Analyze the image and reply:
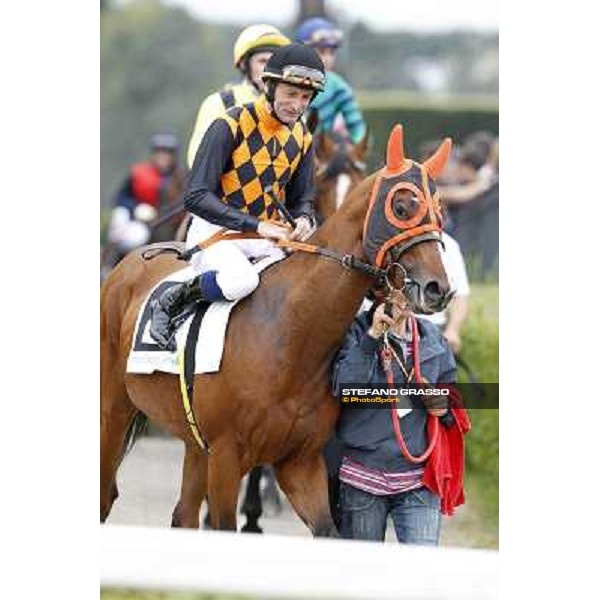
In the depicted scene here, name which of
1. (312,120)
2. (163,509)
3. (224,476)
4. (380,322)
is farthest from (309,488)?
(163,509)

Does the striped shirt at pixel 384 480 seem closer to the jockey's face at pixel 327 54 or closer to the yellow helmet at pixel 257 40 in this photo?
the yellow helmet at pixel 257 40

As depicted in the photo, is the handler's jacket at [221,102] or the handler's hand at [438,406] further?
the handler's jacket at [221,102]

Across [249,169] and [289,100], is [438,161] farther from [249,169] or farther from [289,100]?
[249,169]

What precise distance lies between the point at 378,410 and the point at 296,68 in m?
1.16

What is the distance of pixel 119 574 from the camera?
8.79 feet

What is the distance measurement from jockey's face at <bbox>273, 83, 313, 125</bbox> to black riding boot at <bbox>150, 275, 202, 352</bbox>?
0.65 m

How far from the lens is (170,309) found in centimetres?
546

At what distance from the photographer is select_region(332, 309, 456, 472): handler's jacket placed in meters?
5.04

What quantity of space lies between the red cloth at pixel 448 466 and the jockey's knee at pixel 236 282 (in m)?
0.77

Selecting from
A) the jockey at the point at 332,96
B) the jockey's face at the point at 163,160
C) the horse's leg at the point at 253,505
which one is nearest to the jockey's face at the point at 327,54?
the jockey at the point at 332,96

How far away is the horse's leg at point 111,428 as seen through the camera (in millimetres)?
6320

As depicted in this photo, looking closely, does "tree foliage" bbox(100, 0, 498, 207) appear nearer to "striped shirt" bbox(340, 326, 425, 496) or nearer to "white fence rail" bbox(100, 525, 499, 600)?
"striped shirt" bbox(340, 326, 425, 496)

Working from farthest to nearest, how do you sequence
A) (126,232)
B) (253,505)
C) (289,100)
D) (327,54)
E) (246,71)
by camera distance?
(126,232) < (327,54) < (253,505) < (246,71) < (289,100)
